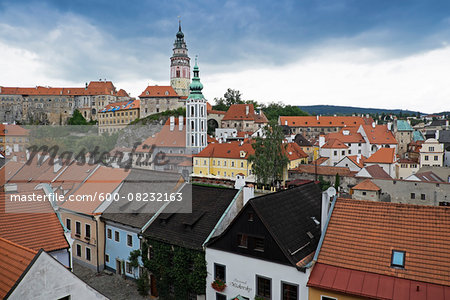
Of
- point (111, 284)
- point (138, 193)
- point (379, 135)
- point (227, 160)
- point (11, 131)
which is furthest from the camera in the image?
point (11, 131)

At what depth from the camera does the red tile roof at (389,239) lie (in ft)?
39.0

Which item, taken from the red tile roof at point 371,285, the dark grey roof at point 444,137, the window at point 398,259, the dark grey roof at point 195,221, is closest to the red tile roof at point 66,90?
the dark grey roof at point 444,137

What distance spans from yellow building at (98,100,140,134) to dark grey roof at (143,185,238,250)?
89.8 metres

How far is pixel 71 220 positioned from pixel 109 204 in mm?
3533

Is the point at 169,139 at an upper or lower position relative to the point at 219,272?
upper

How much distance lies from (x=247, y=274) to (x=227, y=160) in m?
38.3

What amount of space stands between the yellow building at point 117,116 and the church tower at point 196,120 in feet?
141

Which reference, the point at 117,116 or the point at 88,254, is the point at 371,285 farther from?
the point at 117,116

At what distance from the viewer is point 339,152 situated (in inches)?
2448

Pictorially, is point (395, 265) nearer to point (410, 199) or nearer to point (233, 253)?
point (233, 253)

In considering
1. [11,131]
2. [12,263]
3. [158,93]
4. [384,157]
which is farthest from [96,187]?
[158,93]

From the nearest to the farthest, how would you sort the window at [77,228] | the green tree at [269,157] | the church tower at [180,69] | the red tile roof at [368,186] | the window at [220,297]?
1. the window at [220,297]
2. the window at [77,228]
3. the red tile roof at [368,186]
4. the green tree at [269,157]
5. the church tower at [180,69]

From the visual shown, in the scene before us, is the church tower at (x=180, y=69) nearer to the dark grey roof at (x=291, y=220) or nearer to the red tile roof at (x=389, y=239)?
the dark grey roof at (x=291, y=220)

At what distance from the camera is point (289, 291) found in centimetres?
1352
